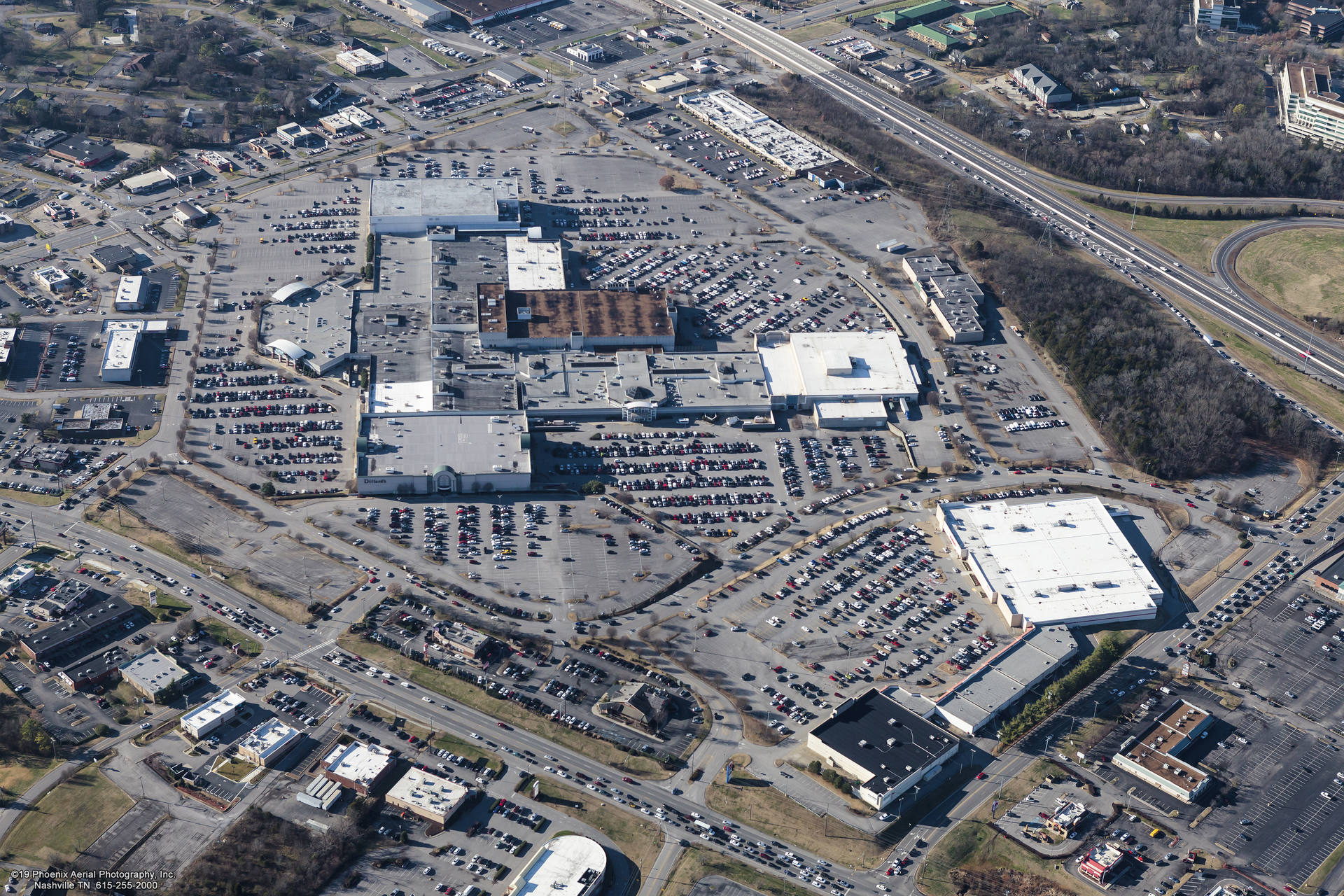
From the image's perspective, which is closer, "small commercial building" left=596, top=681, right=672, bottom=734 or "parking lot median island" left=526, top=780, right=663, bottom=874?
"parking lot median island" left=526, top=780, right=663, bottom=874

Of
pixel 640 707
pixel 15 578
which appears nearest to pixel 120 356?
pixel 15 578

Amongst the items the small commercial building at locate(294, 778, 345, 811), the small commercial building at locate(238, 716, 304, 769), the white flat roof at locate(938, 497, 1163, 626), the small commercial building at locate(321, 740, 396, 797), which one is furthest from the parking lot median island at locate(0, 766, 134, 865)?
the white flat roof at locate(938, 497, 1163, 626)

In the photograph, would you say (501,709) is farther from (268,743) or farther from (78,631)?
(78,631)

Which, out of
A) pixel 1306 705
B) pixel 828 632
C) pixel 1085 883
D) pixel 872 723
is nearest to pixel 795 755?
pixel 872 723

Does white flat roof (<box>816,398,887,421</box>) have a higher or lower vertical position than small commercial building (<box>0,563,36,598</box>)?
higher

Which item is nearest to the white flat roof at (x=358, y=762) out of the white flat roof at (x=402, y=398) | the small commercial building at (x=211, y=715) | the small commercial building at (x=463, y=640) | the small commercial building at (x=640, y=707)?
the small commercial building at (x=211, y=715)

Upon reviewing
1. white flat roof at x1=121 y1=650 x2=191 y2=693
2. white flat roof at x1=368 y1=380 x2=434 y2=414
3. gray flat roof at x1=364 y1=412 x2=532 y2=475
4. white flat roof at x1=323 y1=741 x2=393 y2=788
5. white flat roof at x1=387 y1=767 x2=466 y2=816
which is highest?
white flat roof at x1=368 y1=380 x2=434 y2=414

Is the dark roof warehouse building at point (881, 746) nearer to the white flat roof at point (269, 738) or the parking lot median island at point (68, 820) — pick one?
the white flat roof at point (269, 738)

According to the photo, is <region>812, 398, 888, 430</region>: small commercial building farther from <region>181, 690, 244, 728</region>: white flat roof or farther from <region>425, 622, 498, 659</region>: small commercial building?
<region>181, 690, 244, 728</region>: white flat roof
